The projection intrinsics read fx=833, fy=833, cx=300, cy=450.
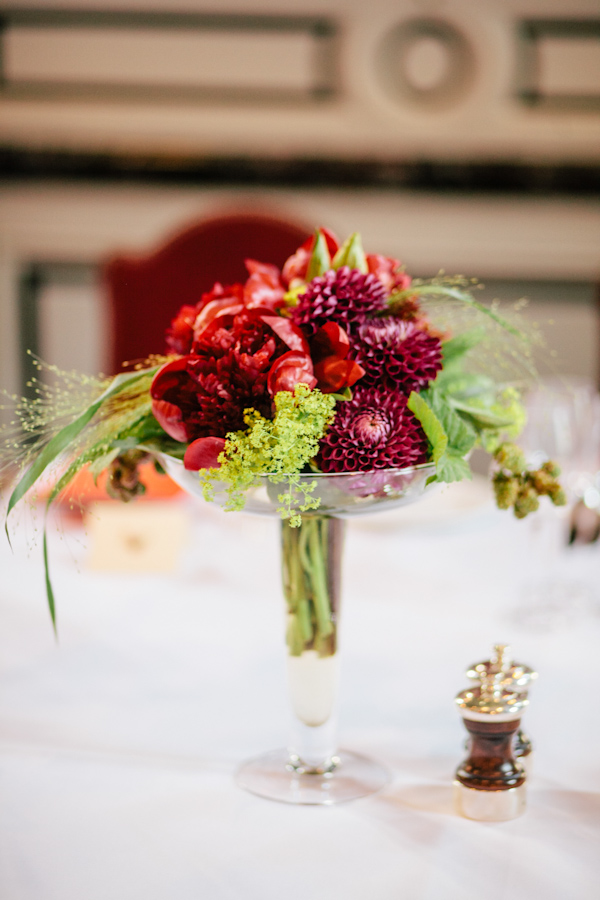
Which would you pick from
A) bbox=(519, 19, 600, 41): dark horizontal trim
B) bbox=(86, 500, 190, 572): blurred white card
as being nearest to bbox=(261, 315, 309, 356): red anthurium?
bbox=(86, 500, 190, 572): blurred white card

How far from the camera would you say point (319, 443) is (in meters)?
0.50

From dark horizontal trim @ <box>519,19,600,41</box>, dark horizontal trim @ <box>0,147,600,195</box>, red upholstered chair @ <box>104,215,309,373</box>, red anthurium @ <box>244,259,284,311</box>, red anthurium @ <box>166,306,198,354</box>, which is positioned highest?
dark horizontal trim @ <box>519,19,600,41</box>

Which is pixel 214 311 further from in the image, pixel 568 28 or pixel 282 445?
pixel 568 28

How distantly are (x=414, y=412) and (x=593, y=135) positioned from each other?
2295 mm

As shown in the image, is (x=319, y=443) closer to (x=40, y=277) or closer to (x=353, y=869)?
(x=353, y=869)

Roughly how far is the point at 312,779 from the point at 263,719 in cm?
10

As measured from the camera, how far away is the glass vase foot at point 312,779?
0.56 meters

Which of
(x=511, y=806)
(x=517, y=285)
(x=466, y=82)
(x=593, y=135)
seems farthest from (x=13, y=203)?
(x=511, y=806)

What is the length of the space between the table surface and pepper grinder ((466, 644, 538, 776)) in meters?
0.03

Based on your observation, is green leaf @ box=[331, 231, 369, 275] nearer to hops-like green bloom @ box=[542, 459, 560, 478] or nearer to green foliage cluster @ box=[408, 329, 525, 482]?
green foliage cluster @ box=[408, 329, 525, 482]

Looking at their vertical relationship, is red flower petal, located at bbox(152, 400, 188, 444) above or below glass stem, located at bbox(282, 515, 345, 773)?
above

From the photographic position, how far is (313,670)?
575 millimetres

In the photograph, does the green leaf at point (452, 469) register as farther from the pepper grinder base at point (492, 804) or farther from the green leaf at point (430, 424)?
the pepper grinder base at point (492, 804)

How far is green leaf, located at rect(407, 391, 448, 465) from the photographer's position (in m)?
0.48
